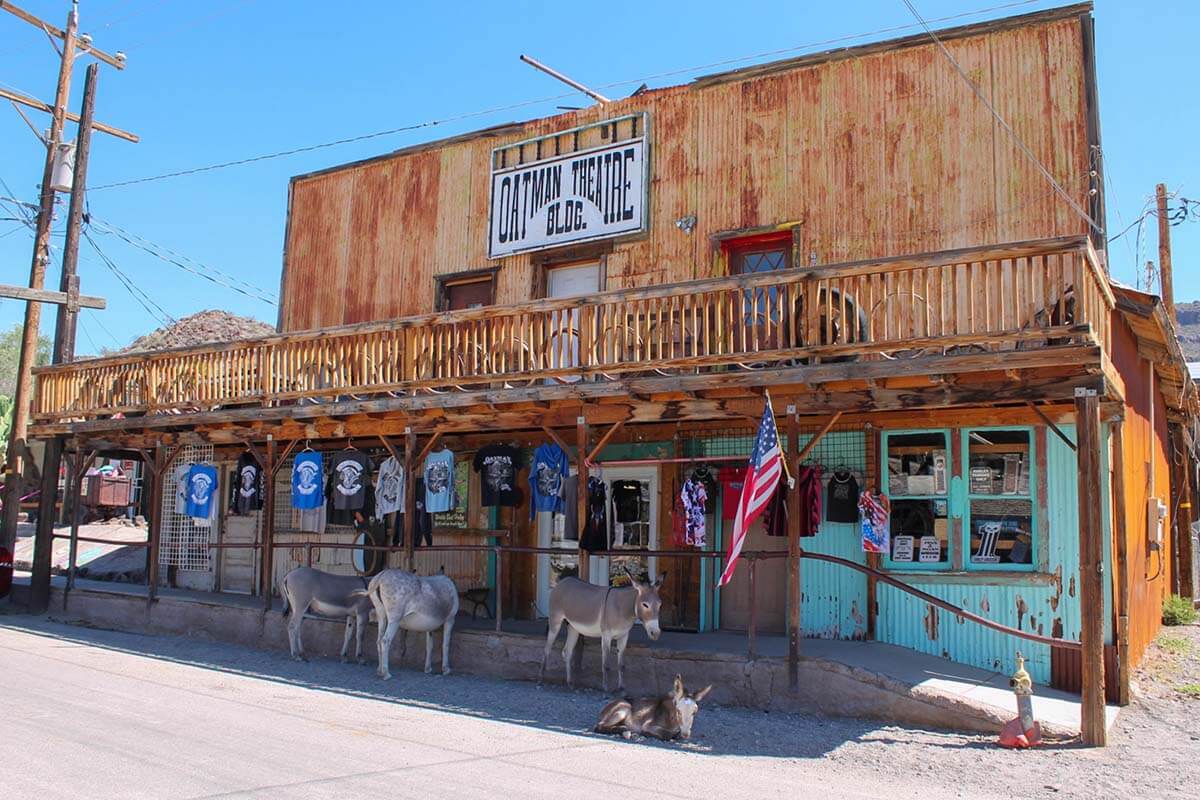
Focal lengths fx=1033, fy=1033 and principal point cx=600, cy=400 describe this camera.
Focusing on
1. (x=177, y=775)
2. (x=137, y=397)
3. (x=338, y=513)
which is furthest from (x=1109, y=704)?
(x=137, y=397)

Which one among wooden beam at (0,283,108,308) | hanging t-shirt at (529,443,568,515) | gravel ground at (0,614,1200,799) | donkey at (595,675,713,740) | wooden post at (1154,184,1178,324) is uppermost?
wooden post at (1154,184,1178,324)

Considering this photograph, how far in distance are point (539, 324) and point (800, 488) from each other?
3817 millimetres

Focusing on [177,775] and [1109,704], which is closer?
[177,775]

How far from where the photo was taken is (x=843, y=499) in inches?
520

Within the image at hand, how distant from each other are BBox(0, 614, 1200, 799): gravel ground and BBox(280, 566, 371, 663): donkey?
0.70m

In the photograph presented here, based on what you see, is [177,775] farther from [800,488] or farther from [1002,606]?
[1002,606]

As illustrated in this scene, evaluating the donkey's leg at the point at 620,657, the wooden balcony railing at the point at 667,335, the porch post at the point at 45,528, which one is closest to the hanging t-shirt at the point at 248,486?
the wooden balcony railing at the point at 667,335

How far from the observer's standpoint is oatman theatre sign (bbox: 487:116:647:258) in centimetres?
1641

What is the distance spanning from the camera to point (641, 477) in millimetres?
15430

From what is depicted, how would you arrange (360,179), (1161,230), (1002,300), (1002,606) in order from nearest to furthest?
1. (1002,300)
2. (1002,606)
3. (360,179)
4. (1161,230)

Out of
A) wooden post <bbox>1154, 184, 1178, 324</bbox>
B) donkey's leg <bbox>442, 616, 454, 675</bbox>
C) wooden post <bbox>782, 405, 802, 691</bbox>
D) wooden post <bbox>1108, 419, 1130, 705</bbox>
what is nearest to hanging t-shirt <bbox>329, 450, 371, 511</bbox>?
donkey's leg <bbox>442, 616, 454, 675</bbox>

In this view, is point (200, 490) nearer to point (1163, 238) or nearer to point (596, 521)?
point (596, 521)

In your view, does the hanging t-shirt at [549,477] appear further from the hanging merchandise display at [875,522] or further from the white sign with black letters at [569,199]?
the white sign with black letters at [569,199]

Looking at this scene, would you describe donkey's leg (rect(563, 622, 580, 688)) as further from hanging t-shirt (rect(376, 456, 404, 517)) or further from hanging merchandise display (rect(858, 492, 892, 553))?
hanging t-shirt (rect(376, 456, 404, 517))
